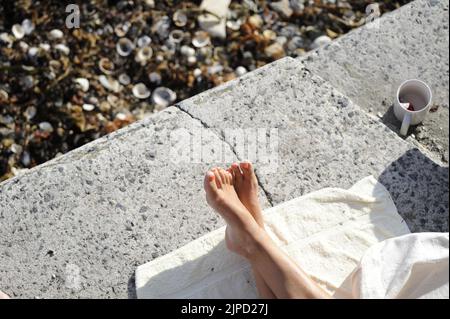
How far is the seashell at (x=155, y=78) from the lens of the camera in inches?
119

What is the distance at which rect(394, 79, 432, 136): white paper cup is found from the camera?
8.12ft

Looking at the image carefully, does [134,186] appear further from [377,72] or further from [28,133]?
[377,72]

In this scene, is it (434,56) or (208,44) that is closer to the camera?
(434,56)

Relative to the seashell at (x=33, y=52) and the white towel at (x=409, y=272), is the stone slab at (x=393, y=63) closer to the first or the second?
the white towel at (x=409, y=272)

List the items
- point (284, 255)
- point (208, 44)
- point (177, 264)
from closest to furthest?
point (284, 255) < point (177, 264) < point (208, 44)

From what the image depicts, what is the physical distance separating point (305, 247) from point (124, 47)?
1.43m

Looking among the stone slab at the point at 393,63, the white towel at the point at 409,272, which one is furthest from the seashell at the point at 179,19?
the white towel at the point at 409,272

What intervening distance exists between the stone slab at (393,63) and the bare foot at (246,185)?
24.2 inches

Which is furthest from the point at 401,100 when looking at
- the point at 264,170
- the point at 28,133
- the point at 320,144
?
the point at 28,133

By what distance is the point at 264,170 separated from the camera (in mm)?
2414

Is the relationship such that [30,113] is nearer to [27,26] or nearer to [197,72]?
[27,26]

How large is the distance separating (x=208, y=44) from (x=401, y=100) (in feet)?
3.34

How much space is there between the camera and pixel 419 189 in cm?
237

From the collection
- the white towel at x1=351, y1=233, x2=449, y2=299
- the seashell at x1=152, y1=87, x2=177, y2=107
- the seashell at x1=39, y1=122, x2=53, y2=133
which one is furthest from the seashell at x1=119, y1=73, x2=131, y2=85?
the white towel at x1=351, y1=233, x2=449, y2=299
